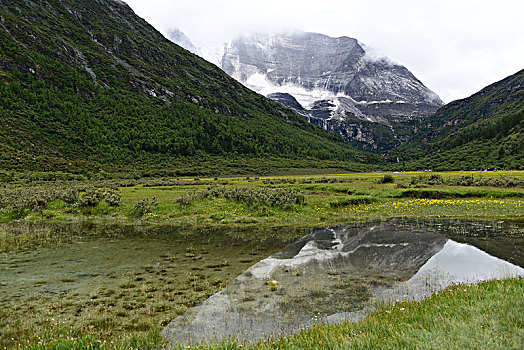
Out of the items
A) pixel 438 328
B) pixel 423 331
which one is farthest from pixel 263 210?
pixel 423 331

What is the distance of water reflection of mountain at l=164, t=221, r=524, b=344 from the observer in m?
8.16

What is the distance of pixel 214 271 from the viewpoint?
510 inches

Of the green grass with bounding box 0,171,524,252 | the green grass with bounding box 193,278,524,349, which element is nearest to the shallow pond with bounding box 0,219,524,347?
the green grass with bounding box 193,278,524,349

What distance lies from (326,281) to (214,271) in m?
5.34

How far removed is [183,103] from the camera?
655 feet

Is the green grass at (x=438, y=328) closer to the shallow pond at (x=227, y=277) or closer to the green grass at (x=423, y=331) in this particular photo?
the green grass at (x=423, y=331)

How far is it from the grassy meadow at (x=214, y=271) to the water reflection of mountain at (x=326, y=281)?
1.03m

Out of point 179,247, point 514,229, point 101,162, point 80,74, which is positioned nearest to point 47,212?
point 179,247

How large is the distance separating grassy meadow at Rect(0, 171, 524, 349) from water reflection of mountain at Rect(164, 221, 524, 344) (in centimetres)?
103

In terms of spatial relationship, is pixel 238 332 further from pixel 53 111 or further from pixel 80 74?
pixel 80 74

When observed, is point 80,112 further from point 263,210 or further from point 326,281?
point 326,281

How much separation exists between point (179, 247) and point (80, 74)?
184246 millimetres

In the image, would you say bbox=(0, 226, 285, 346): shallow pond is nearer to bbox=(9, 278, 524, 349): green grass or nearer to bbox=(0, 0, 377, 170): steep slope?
bbox=(9, 278, 524, 349): green grass

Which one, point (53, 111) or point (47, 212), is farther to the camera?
point (53, 111)
